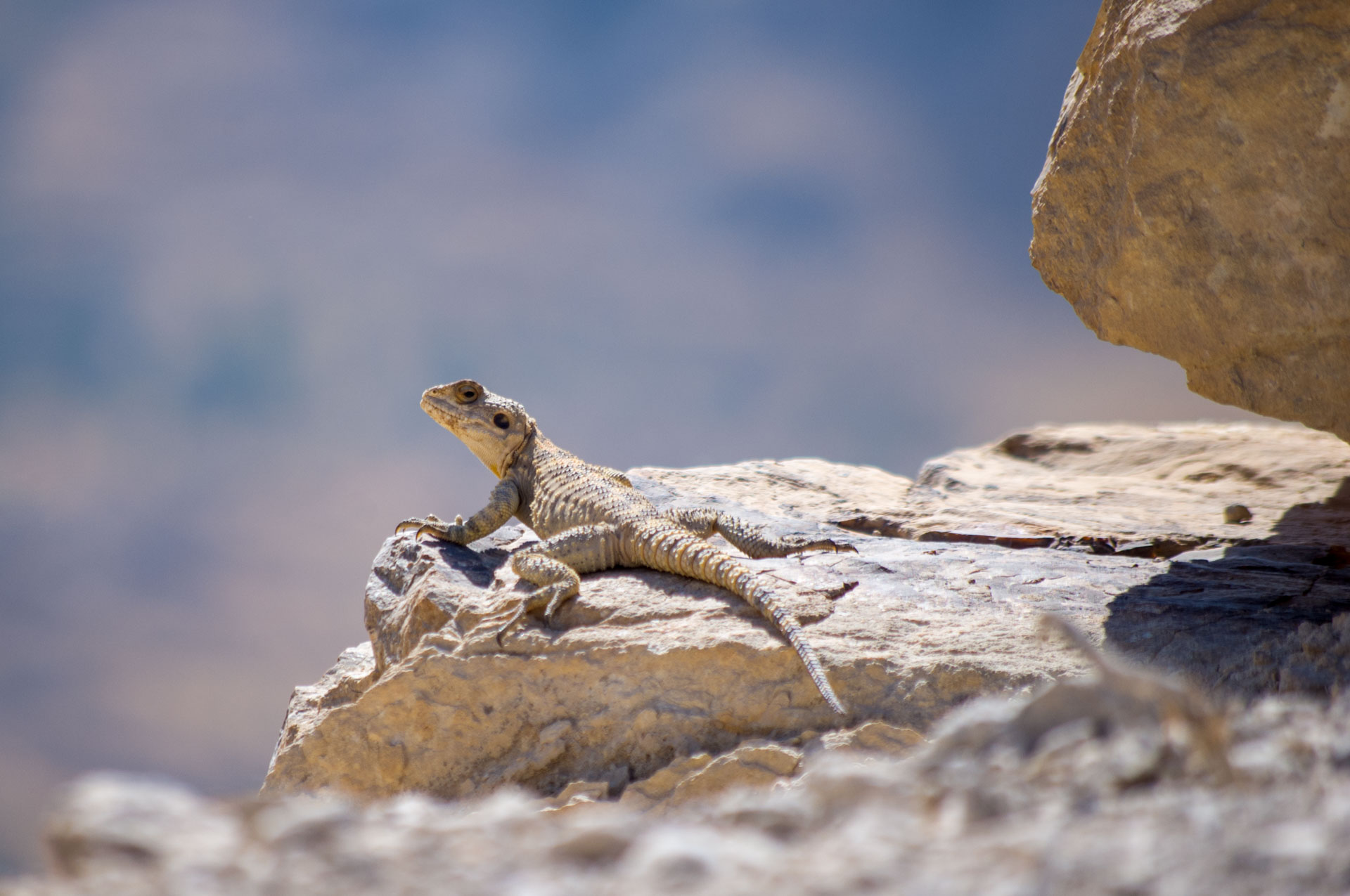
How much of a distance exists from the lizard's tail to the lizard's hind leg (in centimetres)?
28

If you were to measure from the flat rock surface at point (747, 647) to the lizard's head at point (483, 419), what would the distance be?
583 millimetres

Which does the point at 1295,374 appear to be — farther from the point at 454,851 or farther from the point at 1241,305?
the point at 454,851

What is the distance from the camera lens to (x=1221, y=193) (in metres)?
Answer: 3.79

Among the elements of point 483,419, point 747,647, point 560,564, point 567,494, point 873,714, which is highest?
point 483,419

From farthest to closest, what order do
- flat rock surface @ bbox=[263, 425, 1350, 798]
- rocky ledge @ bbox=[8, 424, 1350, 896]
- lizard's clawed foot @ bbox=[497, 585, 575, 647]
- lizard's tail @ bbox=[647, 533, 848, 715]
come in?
lizard's clawed foot @ bbox=[497, 585, 575, 647]
flat rock surface @ bbox=[263, 425, 1350, 798]
lizard's tail @ bbox=[647, 533, 848, 715]
rocky ledge @ bbox=[8, 424, 1350, 896]

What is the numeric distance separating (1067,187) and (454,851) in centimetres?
410

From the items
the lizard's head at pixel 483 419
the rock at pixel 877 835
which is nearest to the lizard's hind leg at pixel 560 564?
the lizard's head at pixel 483 419

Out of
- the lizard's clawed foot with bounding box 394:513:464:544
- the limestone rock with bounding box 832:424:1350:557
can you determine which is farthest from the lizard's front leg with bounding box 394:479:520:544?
the limestone rock with bounding box 832:424:1350:557

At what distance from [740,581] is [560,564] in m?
0.94

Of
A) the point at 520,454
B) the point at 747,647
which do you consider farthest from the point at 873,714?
the point at 520,454

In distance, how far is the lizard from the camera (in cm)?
443

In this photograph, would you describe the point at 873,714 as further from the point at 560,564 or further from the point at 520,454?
the point at 520,454

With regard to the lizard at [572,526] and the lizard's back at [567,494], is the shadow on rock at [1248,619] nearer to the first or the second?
the lizard at [572,526]

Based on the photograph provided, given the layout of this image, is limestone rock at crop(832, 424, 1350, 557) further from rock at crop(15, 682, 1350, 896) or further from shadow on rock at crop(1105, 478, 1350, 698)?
rock at crop(15, 682, 1350, 896)
